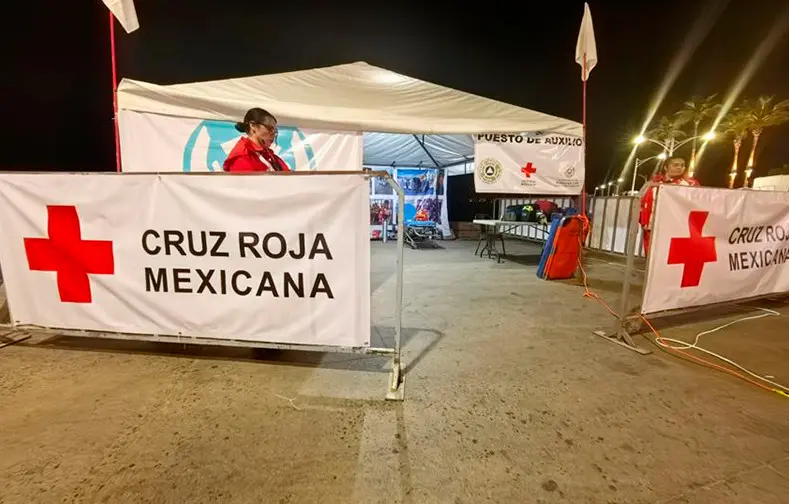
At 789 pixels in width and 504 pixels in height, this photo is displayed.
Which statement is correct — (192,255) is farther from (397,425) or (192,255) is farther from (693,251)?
(693,251)

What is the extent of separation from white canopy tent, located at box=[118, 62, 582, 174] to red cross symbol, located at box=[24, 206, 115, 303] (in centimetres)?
233

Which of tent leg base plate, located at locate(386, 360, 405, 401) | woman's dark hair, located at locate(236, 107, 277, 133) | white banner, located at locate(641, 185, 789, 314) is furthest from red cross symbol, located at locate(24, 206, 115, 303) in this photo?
white banner, located at locate(641, 185, 789, 314)

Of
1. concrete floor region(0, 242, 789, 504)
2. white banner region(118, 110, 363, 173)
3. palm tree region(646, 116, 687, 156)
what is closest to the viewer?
concrete floor region(0, 242, 789, 504)

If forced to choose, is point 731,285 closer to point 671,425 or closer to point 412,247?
point 671,425

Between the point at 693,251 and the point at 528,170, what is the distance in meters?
2.58

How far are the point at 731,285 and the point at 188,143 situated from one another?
6210 millimetres

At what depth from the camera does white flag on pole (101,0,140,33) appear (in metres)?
3.30

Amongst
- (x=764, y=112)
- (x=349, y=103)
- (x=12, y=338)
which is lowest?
(x=12, y=338)

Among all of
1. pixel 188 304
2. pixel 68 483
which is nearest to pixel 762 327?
pixel 188 304

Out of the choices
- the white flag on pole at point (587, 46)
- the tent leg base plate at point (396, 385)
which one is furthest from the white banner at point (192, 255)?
the white flag on pole at point (587, 46)

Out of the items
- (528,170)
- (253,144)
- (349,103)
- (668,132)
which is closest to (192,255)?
(253,144)

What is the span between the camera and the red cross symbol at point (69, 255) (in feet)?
8.03

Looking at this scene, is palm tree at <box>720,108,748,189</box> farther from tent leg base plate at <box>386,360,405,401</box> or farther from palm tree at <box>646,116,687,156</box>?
tent leg base plate at <box>386,360,405,401</box>

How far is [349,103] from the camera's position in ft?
16.2
